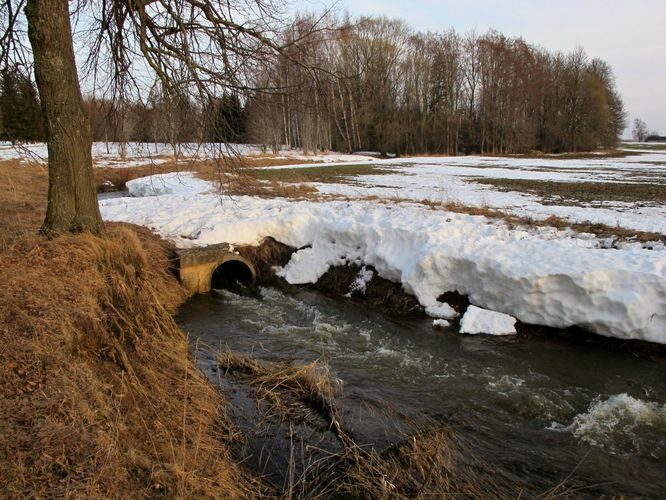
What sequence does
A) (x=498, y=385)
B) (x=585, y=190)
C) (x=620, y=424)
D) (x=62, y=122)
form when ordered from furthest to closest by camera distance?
(x=585, y=190) → (x=62, y=122) → (x=498, y=385) → (x=620, y=424)

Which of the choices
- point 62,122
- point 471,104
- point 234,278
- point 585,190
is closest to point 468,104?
point 471,104

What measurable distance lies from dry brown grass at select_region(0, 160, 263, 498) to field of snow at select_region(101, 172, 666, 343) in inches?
167

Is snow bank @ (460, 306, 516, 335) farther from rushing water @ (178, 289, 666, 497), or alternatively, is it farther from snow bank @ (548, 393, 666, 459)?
snow bank @ (548, 393, 666, 459)

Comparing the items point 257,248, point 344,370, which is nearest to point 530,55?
point 257,248

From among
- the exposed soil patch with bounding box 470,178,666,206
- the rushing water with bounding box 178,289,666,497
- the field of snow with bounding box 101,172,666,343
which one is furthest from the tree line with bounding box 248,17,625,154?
the rushing water with bounding box 178,289,666,497

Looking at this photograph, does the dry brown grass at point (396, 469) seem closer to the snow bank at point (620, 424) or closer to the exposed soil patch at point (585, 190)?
the snow bank at point (620, 424)

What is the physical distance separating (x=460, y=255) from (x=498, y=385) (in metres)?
3.16

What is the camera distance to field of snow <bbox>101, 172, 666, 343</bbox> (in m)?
7.18

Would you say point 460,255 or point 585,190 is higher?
point 585,190

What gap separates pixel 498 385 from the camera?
6.07 m

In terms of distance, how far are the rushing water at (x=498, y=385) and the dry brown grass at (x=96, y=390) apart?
3.72 feet

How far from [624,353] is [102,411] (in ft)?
22.4

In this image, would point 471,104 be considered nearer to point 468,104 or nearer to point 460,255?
point 468,104

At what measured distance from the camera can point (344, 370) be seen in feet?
21.1
